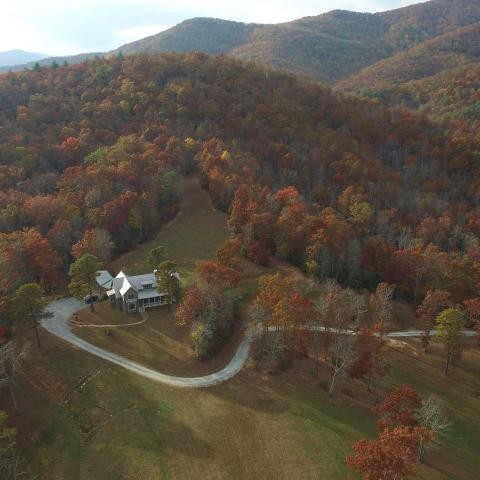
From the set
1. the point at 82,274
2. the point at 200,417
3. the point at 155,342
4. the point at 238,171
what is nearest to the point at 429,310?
the point at 200,417

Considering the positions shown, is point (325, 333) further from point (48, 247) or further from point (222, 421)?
point (48, 247)

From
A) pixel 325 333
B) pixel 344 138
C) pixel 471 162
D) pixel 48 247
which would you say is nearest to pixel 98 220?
pixel 48 247

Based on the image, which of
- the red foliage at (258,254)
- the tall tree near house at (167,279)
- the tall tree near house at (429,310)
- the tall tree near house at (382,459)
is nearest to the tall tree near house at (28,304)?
the tall tree near house at (167,279)

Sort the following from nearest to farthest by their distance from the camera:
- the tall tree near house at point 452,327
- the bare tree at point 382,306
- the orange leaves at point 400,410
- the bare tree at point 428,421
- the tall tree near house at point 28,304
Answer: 1. the orange leaves at point 400,410
2. the bare tree at point 428,421
3. the tall tree near house at point 28,304
4. the tall tree near house at point 452,327
5. the bare tree at point 382,306

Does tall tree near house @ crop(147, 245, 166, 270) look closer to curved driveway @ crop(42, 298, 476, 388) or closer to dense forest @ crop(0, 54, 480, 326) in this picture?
dense forest @ crop(0, 54, 480, 326)

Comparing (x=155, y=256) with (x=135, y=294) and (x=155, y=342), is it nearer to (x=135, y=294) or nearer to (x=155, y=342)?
(x=135, y=294)

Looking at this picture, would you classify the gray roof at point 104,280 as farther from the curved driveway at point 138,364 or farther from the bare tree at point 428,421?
the bare tree at point 428,421
